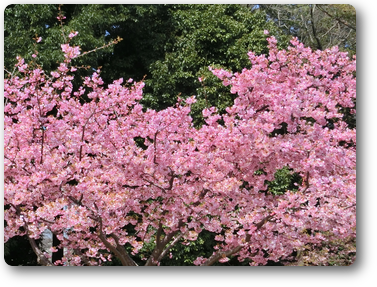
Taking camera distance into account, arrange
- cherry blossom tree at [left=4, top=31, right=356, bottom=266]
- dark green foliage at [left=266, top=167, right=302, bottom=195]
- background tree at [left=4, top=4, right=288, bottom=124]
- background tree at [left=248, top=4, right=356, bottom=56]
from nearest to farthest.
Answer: cherry blossom tree at [left=4, top=31, right=356, bottom=266] → background tree at [left=4, top=4, right=288, bottom=124] → dark green foliage at [left=266, top=167, right=302, bottom=195] → background tree at [left=248, top=4, right=356, bottom=56]

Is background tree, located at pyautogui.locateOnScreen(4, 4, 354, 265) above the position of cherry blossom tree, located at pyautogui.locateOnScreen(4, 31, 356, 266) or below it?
above

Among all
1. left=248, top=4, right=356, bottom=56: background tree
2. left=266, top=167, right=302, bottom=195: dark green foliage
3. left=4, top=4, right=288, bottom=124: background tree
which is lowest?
left=266, top=167, right=302, bottom=195: dark green foliage

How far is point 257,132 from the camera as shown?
11.8 feet

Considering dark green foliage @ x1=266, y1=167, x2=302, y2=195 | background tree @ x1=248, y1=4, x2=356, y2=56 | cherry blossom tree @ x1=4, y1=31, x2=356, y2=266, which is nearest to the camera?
cherry blossom tree @ x1=4, y1=31, x2=356, y2=266

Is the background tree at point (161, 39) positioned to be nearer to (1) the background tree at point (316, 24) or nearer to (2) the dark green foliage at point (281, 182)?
(2) the dark green foliage at point (281, 182)

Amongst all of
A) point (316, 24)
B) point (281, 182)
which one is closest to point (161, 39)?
point (281, 182)

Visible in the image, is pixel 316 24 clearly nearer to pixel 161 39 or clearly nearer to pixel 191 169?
pixel 161 39

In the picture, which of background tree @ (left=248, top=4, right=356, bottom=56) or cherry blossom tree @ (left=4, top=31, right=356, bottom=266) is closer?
cherry blossom tree @ (left=4, top=31, right=356, bottom=266)

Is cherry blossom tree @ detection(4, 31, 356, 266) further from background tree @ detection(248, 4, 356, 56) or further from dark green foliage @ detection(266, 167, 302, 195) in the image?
background tree @ detection(248, 4, 356, 56)

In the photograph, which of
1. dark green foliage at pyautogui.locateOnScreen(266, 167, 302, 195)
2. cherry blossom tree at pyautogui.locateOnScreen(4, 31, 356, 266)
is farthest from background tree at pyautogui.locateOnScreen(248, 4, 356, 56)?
cherry blossom tree at pyautogui.locateOnScreen(4, 31, 356, 266)

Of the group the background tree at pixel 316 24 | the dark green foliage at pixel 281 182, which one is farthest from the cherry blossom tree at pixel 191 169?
the background tree at pixel 316 24

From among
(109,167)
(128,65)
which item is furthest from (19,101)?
(128,65)

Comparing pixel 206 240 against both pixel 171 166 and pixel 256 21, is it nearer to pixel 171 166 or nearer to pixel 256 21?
pixel 171 166

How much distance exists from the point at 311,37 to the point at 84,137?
9770 mm
